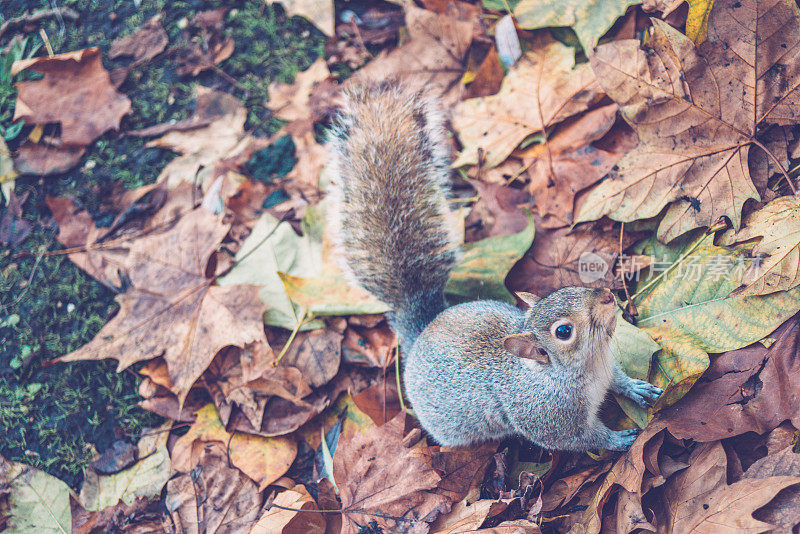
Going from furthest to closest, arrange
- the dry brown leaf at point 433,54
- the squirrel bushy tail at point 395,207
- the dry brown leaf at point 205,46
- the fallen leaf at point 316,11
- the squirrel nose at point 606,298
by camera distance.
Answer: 1. the dry brown leaf at point 205,46
2. the fallen leaf at point 316,11
3. the dry brown leaf at point 433,54
4. the squirrel bushy tail at point 395,207
5. the squirrel nose at point 606,298

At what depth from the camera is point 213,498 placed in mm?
2410

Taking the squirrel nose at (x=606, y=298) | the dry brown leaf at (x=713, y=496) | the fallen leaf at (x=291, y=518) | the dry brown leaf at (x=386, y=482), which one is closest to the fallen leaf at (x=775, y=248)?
the squirrel nose at (x=606, y=298)

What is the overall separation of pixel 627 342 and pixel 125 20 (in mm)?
3813

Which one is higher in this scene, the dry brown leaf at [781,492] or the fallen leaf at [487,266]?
the dry brown leaf at [781,492]

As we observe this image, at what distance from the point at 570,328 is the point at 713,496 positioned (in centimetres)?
67

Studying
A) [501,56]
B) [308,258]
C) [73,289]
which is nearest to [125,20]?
[73,289]

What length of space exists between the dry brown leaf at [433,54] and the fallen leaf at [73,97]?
1.76 meters

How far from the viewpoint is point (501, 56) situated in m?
3.02

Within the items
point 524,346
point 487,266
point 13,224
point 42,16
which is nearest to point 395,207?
point 487,266

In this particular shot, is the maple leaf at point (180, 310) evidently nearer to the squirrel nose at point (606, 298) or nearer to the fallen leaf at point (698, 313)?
the squirrel nose at point (606, 298)

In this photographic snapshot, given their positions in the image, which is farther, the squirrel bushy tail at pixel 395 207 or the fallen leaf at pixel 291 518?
the squirrel bushy tail at pixel 395 207

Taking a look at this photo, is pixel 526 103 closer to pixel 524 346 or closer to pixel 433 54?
pixel 433 54

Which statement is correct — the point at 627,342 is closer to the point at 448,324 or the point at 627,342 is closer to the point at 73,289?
the point at 448,324

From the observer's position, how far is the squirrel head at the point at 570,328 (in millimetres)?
1985
